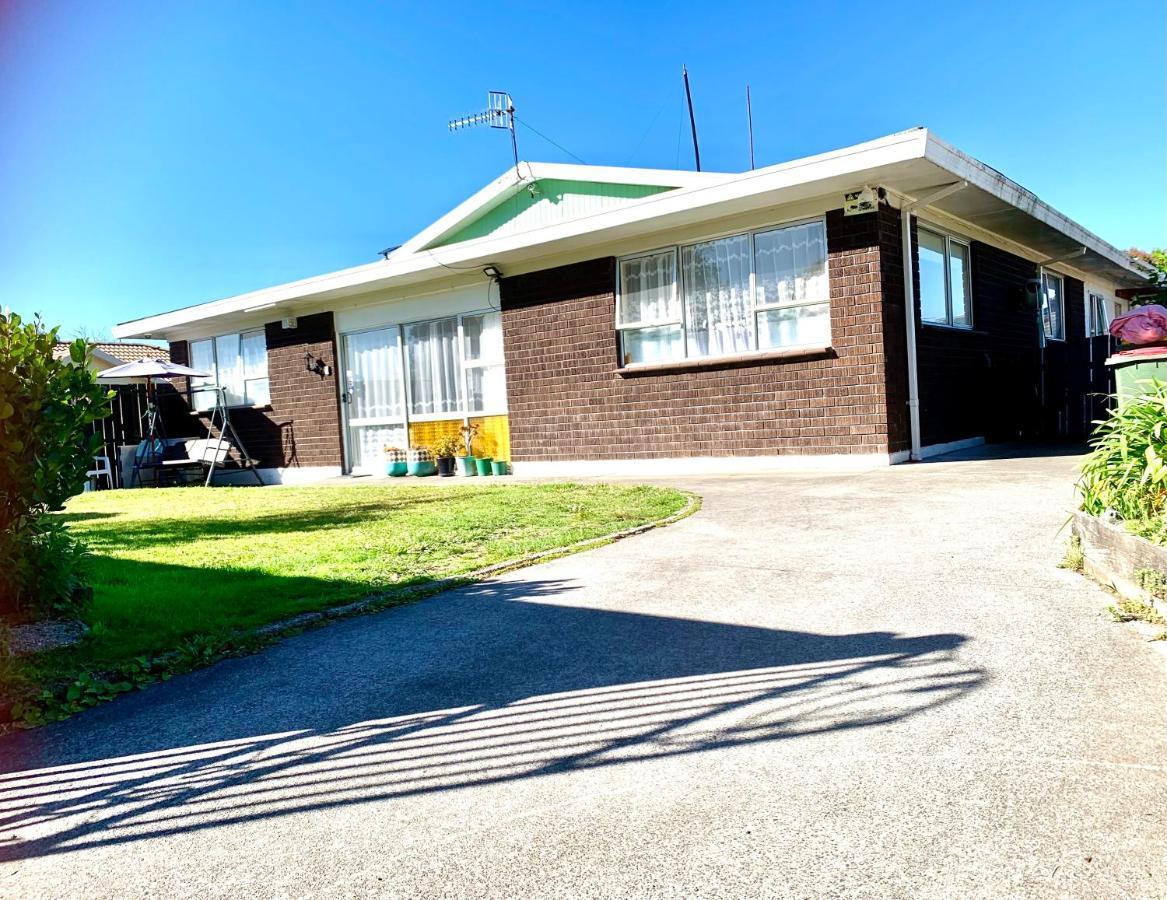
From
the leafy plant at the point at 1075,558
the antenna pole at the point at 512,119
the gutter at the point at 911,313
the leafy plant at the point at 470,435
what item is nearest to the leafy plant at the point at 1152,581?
the leafy plant at the point at 1075,558

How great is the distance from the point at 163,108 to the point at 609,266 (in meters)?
6.00

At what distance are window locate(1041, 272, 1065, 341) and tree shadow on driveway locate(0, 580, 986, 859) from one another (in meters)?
13.1

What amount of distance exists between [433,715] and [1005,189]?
9.76 meters

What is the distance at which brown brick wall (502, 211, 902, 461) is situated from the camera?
361 inches

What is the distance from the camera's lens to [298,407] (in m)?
15.2

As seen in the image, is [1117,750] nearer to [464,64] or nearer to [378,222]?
[464,64]

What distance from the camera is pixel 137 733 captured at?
2924 millimetres

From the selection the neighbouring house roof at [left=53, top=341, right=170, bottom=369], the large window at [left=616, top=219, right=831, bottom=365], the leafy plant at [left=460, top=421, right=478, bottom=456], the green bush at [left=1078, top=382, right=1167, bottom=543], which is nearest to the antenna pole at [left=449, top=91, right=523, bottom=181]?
the leafy plant at [left=460, top=421, right=478, bottom=456]

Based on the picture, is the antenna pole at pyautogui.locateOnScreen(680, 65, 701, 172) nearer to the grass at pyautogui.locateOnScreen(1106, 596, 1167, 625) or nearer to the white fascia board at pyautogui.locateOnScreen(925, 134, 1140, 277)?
the white fascia board at pyautogui.locateOnScreen(925, 134, 1140, 277)

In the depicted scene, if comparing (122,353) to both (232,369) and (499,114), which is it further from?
(499,114)

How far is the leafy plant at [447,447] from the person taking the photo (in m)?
13.2

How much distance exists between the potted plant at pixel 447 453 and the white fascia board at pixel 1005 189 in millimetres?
7855

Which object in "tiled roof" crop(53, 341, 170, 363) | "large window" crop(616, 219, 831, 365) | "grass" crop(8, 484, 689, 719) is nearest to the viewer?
"grass" crop(8, 484, 689, 719)

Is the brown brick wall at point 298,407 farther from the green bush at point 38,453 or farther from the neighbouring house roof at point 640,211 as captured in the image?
the green bush at point 38,453
